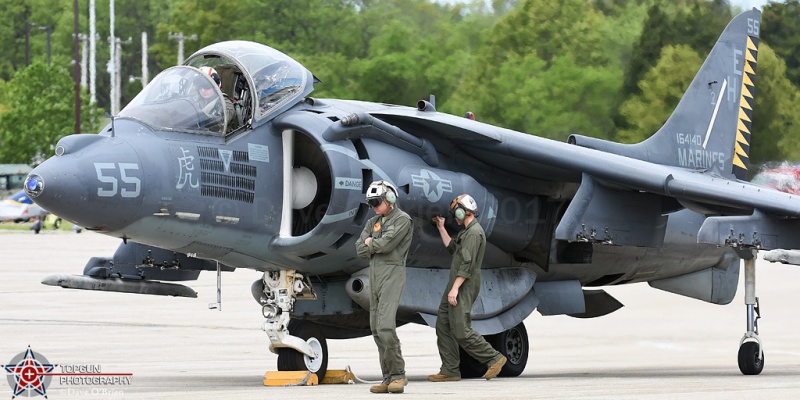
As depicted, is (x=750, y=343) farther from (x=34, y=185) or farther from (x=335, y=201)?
(x=34, y=185)

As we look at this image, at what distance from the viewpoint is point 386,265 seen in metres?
10.5

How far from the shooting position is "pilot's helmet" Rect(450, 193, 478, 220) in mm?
11375

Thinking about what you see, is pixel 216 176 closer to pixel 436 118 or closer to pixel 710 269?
pixel 436 118

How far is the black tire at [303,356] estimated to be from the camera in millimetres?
11302

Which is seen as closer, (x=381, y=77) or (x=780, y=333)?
(x=780, y=333)

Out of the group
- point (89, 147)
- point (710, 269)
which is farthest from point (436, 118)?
point (710, 269)

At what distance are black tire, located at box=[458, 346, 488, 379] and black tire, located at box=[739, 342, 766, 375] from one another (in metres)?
2.54

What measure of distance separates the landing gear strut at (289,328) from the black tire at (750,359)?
4.18 meters

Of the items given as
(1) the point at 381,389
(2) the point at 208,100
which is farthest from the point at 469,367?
(2) the point at 208,100

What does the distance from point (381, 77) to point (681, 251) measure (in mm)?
35020

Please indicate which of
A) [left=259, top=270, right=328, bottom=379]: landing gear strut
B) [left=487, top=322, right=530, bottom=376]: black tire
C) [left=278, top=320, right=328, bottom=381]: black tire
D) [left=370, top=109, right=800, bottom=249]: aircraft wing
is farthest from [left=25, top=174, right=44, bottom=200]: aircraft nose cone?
[left=487, top=322, right=530, bottom=376]: black tire

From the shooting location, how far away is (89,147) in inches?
398

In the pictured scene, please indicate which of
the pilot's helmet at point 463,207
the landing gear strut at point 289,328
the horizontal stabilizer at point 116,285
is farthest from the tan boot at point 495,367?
the horizontal stabilizer at point 116,285

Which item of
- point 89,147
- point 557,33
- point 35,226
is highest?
point 557,33
